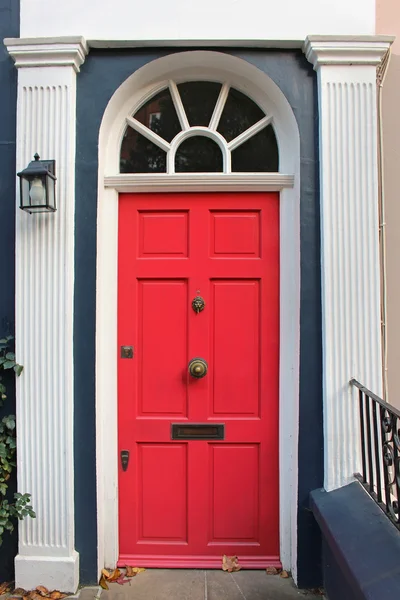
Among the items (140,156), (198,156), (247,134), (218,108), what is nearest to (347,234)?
(247,134)

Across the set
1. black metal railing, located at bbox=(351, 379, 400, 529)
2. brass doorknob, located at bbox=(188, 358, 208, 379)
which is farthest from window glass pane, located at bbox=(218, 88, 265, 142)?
black metal railing, located at bbox=(351, 379, 400, 529)

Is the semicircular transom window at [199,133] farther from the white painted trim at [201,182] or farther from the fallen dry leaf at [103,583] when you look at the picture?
the fallen dry leaf at [103,583]

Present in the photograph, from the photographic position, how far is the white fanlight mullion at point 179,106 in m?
3.01

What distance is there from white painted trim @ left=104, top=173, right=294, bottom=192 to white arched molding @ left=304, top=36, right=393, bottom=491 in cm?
33

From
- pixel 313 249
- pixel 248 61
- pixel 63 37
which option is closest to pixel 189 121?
pixel 248 61

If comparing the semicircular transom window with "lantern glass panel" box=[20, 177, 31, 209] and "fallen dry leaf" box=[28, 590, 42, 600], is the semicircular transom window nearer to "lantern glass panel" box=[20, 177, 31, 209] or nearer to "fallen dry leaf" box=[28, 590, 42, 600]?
"lantern glass panel" box=[20, 177, 31, 209]

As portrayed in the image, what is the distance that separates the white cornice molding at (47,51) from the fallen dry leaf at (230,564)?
3.42 m

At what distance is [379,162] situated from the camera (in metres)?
2.99

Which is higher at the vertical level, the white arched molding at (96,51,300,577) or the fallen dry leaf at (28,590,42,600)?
the white arched molding at (96,51,300,577)

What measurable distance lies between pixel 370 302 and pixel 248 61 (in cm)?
177

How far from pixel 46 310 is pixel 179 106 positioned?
168cm

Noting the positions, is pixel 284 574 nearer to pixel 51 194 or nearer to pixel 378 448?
pixel 378 448

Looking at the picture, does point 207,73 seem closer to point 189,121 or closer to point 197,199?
point 189,121

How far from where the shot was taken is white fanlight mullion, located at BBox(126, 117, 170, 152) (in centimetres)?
300
